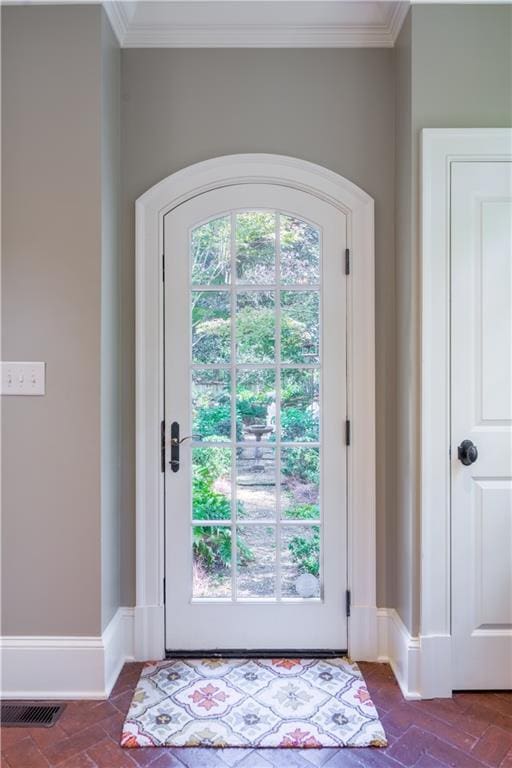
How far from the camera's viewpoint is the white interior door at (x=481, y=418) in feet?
6.13

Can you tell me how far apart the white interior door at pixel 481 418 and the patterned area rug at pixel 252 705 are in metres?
0.46

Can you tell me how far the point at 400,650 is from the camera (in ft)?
6.44

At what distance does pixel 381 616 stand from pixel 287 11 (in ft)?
8.62

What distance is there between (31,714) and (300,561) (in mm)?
1176

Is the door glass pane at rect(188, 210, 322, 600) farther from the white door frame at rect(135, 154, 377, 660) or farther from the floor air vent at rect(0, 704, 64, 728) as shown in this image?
the floor air vent at rect(0, 704, 64, 728)

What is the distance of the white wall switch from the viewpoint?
6.19 ft

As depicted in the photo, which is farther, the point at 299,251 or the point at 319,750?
the point at 299,251

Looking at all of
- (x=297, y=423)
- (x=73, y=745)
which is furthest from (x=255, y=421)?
(x=73, y=745)

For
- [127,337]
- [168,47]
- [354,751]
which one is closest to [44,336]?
[127,337]

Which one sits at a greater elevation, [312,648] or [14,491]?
[14,491]

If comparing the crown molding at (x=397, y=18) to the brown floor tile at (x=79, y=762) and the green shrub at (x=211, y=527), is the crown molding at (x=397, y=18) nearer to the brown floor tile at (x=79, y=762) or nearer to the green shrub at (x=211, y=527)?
the green shrub at (x=211, y=527)

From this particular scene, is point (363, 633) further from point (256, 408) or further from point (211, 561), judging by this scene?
point (256, 408)

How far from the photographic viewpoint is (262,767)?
5.03 ft

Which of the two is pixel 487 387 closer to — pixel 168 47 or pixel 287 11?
→ pixel 287 11
